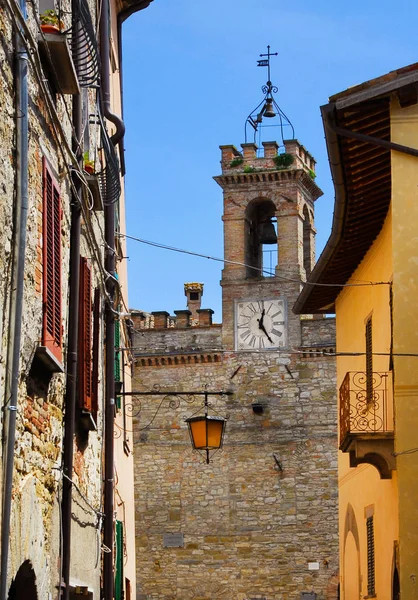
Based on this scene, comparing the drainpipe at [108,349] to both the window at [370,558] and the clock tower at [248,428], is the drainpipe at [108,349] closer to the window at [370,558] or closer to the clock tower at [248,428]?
the window at [370,558]

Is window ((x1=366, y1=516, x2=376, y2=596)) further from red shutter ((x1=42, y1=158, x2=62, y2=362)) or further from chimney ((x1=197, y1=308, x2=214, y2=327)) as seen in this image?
chimney ((x1=197, y1=308, x2=214, y2=327))

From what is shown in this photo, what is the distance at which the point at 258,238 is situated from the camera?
3700 cm

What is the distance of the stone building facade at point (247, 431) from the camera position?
34.2m

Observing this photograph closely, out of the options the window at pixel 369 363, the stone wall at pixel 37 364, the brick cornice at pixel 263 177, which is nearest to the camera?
the stone wall at pixel 37 364

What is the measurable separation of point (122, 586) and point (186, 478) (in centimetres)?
2005

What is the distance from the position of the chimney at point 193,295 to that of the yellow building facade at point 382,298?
2155 centimetres

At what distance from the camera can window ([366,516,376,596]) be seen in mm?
15797

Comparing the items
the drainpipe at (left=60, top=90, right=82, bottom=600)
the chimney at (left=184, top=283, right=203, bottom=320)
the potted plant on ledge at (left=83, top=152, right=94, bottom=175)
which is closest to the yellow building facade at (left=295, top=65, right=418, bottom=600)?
the potted plant on ledge at (left=83, top=152, right=94, bottom=175)

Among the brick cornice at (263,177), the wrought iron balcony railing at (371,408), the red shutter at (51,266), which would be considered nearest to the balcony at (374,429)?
the wrought iron balcony railing at (371,408)

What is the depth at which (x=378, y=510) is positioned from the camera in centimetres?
1502

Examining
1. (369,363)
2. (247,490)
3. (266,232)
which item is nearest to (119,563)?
(369,363)

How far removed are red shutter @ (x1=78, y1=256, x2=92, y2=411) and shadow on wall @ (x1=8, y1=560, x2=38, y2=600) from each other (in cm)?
228

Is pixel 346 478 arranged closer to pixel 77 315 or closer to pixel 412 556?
pixel 412 556

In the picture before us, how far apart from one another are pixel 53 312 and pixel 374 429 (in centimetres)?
587
